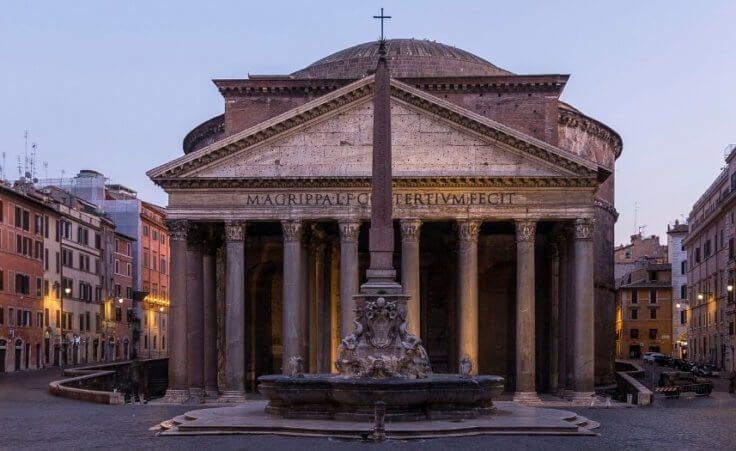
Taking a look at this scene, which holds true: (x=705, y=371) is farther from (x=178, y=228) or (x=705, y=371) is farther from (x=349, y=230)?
(x=178, y=228)

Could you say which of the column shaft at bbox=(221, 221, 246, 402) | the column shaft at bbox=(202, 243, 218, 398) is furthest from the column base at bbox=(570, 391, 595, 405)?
the column shaft at bbox=(202, 243, 218, 398)

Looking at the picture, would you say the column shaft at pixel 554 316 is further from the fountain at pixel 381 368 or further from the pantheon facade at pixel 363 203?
the fountain at pixel 381 368

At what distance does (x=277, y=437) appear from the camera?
20500 mm

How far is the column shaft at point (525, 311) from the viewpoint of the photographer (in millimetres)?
36938

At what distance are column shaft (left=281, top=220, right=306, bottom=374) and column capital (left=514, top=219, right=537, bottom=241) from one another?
7.12 metres

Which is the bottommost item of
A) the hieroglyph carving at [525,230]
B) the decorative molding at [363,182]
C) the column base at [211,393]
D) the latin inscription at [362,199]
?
the column base at [211,393]

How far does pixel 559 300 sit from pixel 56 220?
34.1 metres

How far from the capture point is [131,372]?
5219 cm

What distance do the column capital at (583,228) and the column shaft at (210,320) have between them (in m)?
13.0

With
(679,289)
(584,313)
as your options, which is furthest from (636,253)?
(584,313)

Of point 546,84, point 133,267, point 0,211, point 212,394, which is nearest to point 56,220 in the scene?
point 0,211

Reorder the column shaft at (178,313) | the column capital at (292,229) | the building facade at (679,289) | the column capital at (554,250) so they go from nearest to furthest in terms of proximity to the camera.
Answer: the column capital at (292,229) → the column shaft at (178,313) → the column capital at (554,250) → the building facade at (679,289)

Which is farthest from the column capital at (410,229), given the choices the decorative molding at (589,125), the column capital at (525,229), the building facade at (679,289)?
the building facade at (679,289)

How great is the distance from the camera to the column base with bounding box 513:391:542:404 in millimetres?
36378
